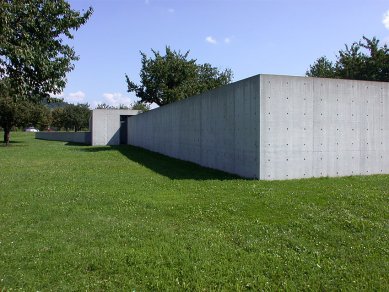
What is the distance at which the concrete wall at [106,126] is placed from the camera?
138 ft

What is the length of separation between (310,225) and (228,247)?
1.82 metres

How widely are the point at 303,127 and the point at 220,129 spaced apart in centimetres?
366

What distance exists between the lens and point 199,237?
6.20 meters

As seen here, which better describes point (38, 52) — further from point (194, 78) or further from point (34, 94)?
point (194, 78)

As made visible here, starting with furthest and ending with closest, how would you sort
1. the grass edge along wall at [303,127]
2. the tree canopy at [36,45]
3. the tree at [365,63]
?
1. the tree at [365,63]
2. the grass edge along wall at [303,127]
3. the tree canopy at [36,45]

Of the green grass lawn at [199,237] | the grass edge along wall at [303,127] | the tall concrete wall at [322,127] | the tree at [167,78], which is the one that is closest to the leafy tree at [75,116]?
the tree at [167,78]

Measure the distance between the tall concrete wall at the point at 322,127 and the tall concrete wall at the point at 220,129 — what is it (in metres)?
0.48

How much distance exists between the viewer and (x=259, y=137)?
11.4m

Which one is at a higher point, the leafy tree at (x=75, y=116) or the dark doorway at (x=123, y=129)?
the leafy tree at (x=75, y=116)

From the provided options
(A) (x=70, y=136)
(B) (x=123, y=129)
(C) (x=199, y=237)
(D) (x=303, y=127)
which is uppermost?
(B) (x=123, y=129)

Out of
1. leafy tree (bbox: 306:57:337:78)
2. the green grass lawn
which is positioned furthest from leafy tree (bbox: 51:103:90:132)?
the green grass lawn

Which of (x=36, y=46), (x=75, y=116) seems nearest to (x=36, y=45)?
(x=36, y=46)

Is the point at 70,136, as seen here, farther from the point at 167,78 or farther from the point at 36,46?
the point at 36,46

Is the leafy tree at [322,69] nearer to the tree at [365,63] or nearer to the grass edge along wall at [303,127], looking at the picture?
the tree at [365,63]
